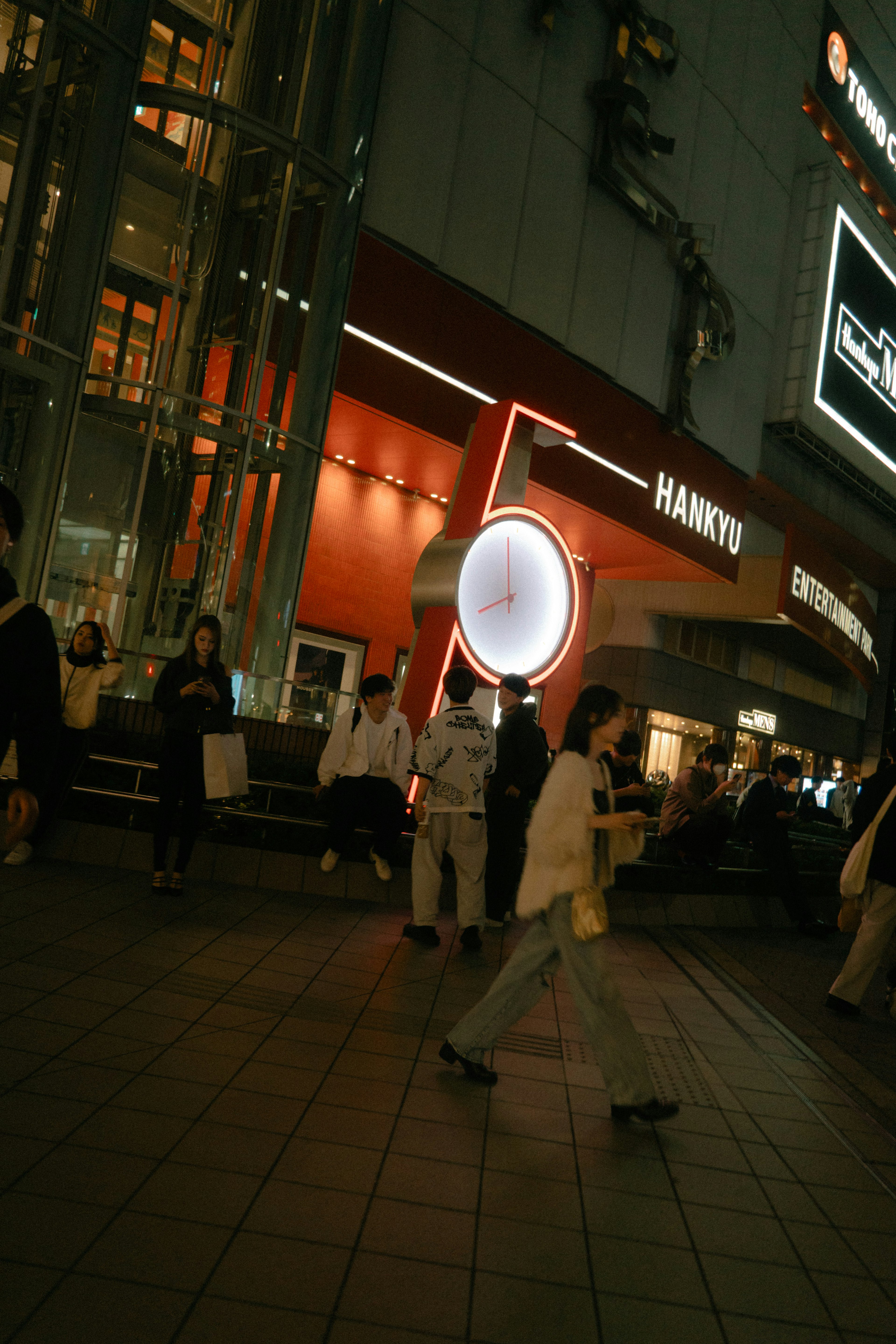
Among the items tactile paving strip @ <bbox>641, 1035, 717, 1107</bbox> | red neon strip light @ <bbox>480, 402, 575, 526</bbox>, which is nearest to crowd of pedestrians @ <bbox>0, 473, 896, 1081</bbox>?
tactile paving strip @ <bbox>641, 1035, 717, 1107</bbox>

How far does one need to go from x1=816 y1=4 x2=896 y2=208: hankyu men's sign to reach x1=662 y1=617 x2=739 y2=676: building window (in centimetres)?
1319

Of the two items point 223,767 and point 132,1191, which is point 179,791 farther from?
point 132,1191

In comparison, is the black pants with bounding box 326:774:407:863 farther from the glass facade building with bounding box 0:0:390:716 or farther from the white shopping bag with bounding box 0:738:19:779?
the glass facade building with bounding box 0:0:390:716

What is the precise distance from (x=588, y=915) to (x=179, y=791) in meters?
3.58

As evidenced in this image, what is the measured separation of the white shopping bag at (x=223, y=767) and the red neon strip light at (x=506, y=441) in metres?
3.59

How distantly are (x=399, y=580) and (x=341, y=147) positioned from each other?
728cm

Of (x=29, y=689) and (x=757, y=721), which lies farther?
(x=757, y=721)

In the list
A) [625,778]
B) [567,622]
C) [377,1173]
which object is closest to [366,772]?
[625,778]

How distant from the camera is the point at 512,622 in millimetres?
9461

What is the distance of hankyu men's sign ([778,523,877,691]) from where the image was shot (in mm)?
19562

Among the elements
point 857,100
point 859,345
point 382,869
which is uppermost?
point 857,100

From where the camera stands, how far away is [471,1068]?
4109 millimetres

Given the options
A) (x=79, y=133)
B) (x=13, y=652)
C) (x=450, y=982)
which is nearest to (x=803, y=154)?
(x=79, y=133)

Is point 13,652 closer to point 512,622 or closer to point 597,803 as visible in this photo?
point 597,803
